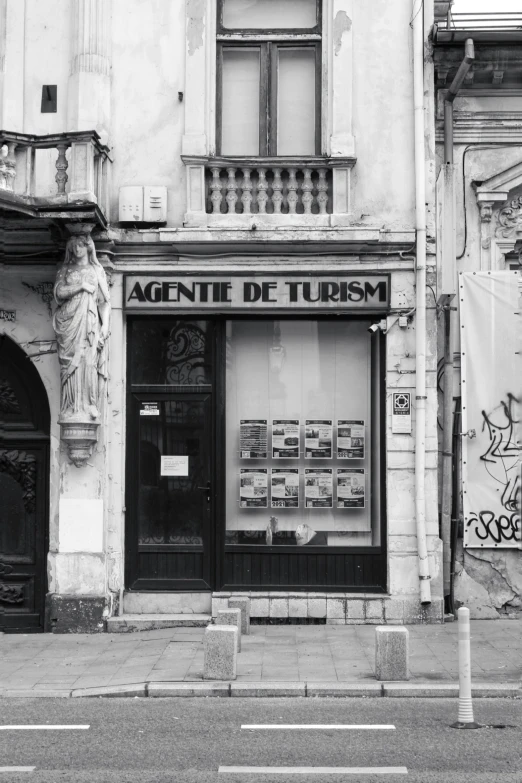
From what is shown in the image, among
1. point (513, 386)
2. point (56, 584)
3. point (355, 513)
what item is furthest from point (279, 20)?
point (56, 584)

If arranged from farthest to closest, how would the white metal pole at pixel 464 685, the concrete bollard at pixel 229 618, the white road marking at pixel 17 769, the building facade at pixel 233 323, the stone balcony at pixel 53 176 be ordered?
1. the building facade at pixel 233 323
2. the stone balcony at pixel 53 176
3. the concrete bollard at pixel 229 618
4. the white metal pole at pixel 464 685
5. the white road marking at pixel 17 769

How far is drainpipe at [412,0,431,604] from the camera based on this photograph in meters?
12.3

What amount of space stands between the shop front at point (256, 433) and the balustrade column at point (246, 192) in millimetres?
813

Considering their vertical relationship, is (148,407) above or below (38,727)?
above

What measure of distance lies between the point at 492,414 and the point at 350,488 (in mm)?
1911

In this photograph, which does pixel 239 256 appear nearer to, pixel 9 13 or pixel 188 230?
pixel 188 230

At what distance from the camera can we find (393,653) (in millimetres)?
9375

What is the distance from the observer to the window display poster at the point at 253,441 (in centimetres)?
1291

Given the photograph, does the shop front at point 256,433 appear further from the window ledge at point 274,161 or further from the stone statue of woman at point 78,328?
the window ledge at point 274,161

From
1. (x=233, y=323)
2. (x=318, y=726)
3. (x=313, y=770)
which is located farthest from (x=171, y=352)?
(x=313, y=770)

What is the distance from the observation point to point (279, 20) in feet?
42.9

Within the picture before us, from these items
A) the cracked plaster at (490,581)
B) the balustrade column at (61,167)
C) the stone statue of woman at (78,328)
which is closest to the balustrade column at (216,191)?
the stone statue of woman at (78,328)

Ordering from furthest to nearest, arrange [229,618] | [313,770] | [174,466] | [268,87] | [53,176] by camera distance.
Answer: [268,87], [174,466], [53,176], [229,618], [313,770]

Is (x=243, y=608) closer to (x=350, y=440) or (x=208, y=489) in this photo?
(x=208, y=489)
